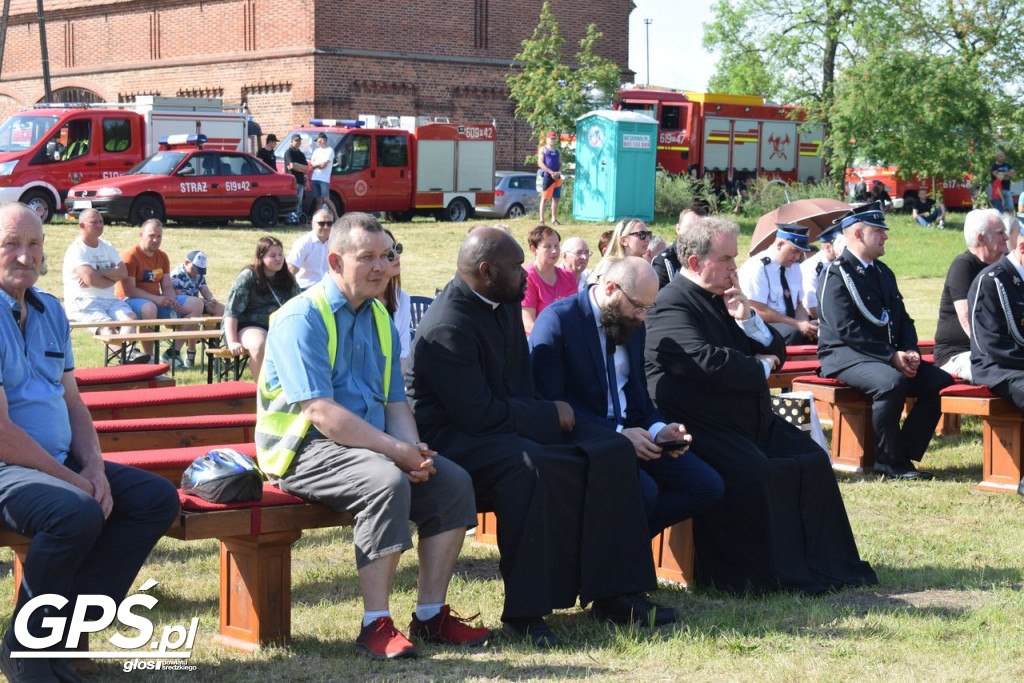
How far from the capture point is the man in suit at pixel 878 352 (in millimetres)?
8852

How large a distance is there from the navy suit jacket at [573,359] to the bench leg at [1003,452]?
314 cm

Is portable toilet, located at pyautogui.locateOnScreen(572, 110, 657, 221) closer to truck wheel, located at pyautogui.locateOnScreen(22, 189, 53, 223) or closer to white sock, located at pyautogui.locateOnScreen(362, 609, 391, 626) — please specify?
truck wheel, located at pyautogui.locateOnScreen(22, 189, 53, 223)

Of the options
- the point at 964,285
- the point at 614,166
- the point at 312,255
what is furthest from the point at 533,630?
the point at 614,166

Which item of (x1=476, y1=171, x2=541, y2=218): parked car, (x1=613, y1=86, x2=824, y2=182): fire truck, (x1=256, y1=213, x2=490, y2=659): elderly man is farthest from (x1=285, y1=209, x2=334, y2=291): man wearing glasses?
(x1=613, y1=86, x2=824, y2=182): fire truck

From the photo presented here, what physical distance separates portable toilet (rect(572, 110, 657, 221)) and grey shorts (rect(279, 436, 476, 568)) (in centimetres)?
2127

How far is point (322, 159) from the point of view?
2727 cm

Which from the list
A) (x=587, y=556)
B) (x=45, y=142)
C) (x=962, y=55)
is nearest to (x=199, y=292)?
(x=587, y=556)

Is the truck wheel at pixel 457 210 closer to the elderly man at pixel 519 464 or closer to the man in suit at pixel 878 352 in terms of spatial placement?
the man in suit at pixel 878 352

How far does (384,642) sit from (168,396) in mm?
3385

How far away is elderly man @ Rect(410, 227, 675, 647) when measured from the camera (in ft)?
18.1

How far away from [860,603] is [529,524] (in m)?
1.64

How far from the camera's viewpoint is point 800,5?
42.5 meters

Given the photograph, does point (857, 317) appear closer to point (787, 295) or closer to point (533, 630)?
point (787, 295)

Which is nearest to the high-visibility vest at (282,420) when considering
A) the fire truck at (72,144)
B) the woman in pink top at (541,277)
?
the woman in pink top at (541,277)
